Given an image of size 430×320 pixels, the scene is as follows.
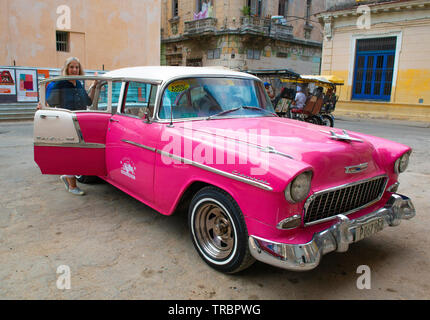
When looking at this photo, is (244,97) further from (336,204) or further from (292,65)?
(292,65)

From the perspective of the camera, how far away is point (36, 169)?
583 cm

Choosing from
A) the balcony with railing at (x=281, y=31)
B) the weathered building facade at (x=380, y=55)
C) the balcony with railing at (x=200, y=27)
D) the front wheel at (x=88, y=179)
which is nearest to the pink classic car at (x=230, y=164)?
the front wheel at (x=88, y=179)

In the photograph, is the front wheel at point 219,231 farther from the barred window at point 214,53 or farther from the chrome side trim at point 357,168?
the barred window at point 214,53

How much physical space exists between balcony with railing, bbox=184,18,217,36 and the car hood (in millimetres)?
22700

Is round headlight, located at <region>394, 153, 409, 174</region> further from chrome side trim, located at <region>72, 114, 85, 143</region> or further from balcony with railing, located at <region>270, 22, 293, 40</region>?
balcony with railing, located at <region>270, 22, 293, 40</region>

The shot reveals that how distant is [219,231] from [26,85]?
1320 centimetres

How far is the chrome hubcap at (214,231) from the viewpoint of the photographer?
2854 mm

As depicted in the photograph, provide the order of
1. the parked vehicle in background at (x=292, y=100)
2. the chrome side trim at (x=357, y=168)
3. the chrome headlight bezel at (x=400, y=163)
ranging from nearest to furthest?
the chrome side trim at (x=357, y=168)
the chrome headlight bezel at (x=400, y=163)
the parked vehicle in background at (x=292, y=100)

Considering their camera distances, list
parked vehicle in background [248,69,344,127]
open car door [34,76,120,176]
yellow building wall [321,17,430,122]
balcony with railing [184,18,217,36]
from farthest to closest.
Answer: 1. balcony with railing [184,18,217,36]
2. yellow building wall [321,17,430,122]
3. parked vehicle in background [248,69,344,127]
4. open car door [34,76,120,176]

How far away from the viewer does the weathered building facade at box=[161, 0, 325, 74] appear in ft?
79.6

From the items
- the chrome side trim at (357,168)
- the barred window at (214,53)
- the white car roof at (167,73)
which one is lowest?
the chrome side trim at (357,168)

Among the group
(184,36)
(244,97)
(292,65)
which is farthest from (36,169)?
(292,65)

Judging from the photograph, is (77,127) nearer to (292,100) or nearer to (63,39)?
(292,100)

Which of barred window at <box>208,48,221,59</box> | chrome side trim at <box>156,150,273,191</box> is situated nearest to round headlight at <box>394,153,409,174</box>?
chrome side trim at <box>156,150,273,191</box>
